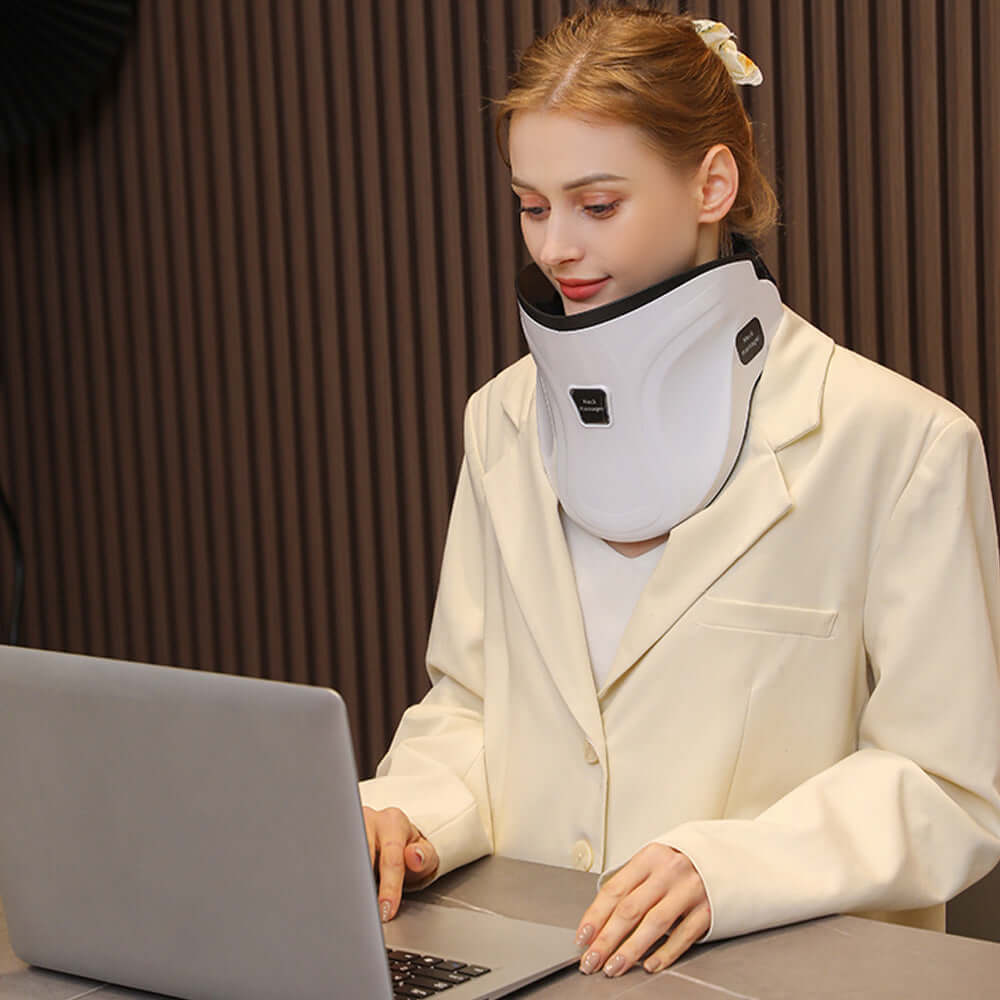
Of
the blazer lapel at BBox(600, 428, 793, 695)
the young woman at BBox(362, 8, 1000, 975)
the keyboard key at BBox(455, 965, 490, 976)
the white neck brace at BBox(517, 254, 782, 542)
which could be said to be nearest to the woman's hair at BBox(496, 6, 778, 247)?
the young woman at BBox(362, 8, 1000, 975)

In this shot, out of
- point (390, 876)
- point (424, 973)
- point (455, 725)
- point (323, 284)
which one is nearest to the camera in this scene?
point (424, 973)

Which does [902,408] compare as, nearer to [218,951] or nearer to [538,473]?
[538,473]

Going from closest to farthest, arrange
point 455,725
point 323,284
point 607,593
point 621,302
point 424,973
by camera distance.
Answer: point 424,973, point 621,302, point 607,593, point 455,725, point 323,284

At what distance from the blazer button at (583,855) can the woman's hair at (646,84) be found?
2.07 ft

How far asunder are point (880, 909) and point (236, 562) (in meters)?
1.96

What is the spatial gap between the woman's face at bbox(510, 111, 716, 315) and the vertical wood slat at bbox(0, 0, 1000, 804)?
0.92m

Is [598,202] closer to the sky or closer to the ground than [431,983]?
closer to the sky

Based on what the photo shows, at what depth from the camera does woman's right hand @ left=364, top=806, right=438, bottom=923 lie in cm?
127

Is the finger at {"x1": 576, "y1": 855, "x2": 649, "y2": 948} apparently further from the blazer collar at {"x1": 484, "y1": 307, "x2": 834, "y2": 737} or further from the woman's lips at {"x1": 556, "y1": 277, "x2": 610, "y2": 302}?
the woman's lips at {"x1": 556, "y1": 277, "x2": 610, "y2": 302}

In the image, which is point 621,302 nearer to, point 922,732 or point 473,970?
point 922,732

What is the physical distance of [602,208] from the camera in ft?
4.63

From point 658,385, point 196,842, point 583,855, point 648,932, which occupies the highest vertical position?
point 658,385

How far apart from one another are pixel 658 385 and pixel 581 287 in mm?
119

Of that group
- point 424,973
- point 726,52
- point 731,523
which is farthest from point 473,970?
point 726,52
